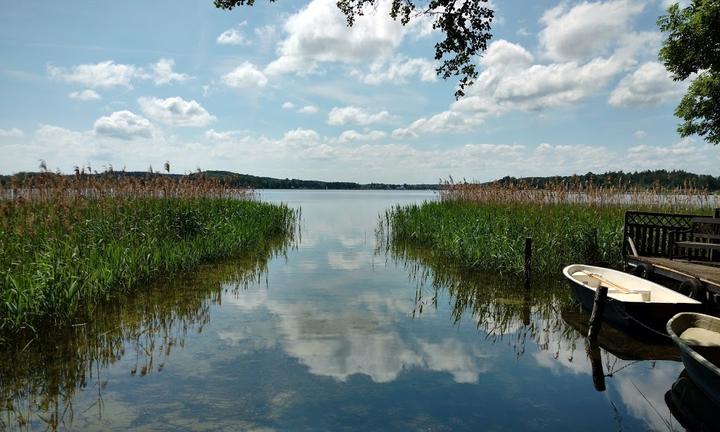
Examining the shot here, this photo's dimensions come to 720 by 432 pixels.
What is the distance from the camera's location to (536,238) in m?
13.3

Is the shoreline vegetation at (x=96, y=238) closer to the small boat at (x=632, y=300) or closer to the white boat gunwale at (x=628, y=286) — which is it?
the small boat at (x=632, y=300)

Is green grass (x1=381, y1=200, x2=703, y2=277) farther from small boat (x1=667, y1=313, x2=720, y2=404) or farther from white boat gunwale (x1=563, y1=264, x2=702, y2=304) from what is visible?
small boat (x1=667, y1=313, x2=720, y2=404)

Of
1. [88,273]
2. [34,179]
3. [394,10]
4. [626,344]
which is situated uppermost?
[394,10]

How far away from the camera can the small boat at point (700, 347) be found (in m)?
4.96

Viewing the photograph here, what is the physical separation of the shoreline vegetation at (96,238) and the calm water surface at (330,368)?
2.14 ft

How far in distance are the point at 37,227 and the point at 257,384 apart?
757cm

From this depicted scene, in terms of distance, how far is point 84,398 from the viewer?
5141 mm

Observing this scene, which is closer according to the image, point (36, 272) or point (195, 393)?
point (195, 393)

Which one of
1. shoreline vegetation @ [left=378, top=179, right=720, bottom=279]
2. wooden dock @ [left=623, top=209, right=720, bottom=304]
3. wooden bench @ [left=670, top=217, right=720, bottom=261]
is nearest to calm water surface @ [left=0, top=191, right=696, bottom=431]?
wooden dock @ [left=623, top=209, right=720, bottom=304]

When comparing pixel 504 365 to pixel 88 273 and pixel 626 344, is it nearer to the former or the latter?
pixel 626 344

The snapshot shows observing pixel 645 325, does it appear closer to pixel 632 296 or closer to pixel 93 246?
pixel 632 296

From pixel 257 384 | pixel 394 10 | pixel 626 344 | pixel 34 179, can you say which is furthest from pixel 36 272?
pixel 626 344

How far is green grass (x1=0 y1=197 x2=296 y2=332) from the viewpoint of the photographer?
729cm

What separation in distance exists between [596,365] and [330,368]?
4.04 m
